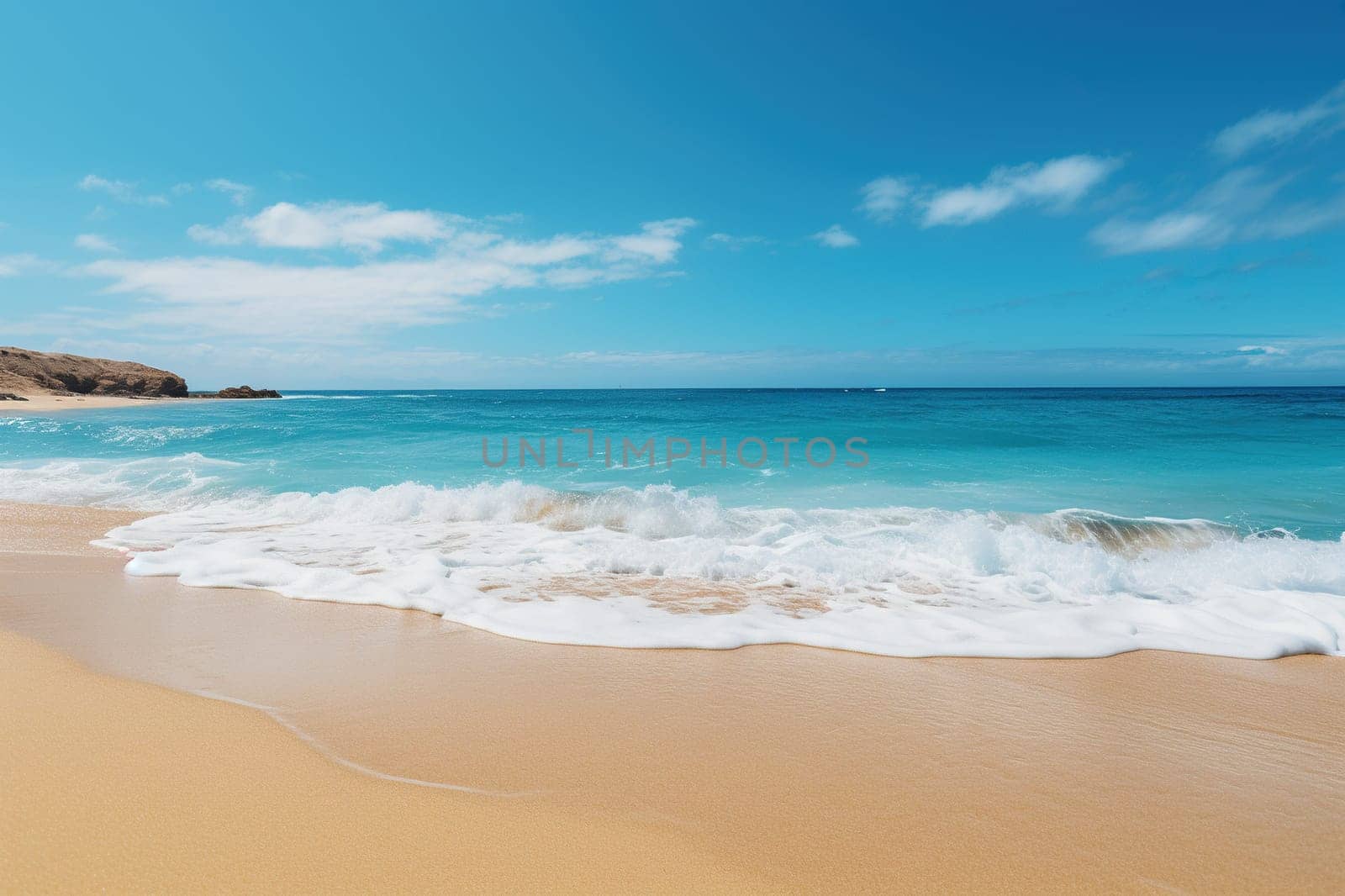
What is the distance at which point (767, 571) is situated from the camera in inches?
224

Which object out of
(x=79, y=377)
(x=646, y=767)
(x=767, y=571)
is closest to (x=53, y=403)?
(x=79, y=377)

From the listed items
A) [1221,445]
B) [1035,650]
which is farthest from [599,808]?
[1221,445]

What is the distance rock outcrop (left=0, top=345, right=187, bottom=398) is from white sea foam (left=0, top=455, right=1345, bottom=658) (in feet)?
175

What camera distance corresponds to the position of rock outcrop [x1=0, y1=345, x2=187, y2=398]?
145ft

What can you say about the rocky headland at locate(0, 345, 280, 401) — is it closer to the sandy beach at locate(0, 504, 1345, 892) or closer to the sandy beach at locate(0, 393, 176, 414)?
the sandy beach at locate(0, 393, 176, 414)

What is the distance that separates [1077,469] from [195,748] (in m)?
14.9

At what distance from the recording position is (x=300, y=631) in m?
3.90

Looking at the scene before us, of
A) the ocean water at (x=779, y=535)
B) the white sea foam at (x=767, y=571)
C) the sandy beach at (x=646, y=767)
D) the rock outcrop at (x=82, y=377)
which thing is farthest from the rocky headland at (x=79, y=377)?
the sandy beach at (x=646, y=767)

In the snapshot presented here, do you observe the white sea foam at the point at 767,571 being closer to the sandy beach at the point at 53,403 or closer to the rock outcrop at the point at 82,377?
the sandy beach at the point at 53,403

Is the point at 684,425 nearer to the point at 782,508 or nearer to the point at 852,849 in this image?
the point at 782,508

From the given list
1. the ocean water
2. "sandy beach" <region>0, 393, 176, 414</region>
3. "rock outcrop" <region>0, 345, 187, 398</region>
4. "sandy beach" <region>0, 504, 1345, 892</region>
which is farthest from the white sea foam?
"rock outcrop" <region>0, 345, 187, 398</region>

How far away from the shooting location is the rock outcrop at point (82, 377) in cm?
4422

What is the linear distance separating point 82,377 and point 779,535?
64.4m

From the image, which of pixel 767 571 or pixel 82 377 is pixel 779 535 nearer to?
pixel 767 571
